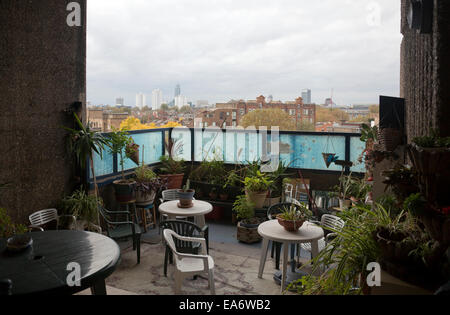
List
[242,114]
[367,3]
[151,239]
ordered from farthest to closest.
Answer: [242,114] → [151,239] → [367,3]

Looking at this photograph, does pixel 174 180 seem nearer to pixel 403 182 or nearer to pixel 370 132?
pixel 370 132

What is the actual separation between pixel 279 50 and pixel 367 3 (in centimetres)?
814

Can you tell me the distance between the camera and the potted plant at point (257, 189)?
614 centimetres

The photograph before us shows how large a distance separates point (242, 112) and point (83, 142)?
184 inches

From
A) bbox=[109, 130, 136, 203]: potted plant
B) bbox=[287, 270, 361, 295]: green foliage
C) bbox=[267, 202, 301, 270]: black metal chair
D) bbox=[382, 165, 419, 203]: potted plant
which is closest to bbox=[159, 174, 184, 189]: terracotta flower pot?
bbox=[109, 130, 136, 203]: potted plant

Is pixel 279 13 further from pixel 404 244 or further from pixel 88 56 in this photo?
Answer: pixel 404 244

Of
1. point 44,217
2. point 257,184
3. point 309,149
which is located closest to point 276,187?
point 257,184

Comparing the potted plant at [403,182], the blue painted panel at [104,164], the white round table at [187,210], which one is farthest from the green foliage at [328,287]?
the blue painted panel at [104,164]

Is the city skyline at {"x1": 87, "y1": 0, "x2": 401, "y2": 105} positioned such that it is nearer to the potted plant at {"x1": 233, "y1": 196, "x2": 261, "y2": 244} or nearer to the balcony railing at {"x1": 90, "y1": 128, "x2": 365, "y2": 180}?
the balcony railing at {"x1": 90, "y1": 128, "x2": 365, "y2": 180}

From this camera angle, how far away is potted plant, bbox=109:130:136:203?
18.7ft

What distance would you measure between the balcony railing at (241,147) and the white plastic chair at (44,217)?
1.13 m

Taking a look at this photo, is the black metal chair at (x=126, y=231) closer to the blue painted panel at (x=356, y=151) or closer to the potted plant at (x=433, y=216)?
the potted plant at (x=433, y=216)

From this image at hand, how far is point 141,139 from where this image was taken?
22.7ft

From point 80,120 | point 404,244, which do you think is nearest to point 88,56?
point 80,120
